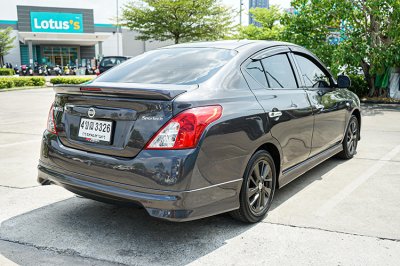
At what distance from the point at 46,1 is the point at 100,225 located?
56351 mm

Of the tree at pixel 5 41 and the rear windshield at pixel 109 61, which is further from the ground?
the tree at pixel 5 41

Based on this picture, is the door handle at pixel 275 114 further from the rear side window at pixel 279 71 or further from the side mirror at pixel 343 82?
the side mirror at pixel 343 82

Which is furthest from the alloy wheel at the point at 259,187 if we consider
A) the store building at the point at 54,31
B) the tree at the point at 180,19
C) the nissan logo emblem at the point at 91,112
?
the store building at the point at 54,31

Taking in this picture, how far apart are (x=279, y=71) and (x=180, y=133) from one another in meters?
1.72

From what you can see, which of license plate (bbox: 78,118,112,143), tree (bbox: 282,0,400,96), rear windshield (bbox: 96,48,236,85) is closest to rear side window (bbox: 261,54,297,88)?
rear windshield (bbox: 96,48,236,85)

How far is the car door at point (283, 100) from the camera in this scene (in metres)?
3.69

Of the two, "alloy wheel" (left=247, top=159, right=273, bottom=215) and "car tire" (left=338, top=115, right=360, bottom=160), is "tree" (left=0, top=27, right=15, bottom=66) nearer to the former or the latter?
"car tire" (left=338, top=115, right=360, bottom=160)

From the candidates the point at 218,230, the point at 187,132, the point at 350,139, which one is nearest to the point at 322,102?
the point at 350,139

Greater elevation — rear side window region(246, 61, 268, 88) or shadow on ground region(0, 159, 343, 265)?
rear side window region(246, 61, 268, 88)

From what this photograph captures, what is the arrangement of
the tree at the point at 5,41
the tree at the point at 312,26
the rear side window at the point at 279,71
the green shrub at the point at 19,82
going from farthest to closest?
1. the tree at the point at 5,41
2. the green shrub at the point at 19,82
3. the tree at the point at 312,26
4. the rear side window at the point at 279,71

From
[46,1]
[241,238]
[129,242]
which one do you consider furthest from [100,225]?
[46,1]

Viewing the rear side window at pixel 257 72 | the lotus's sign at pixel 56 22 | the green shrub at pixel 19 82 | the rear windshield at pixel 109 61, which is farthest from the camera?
the lotus's sign at pixel 56 22

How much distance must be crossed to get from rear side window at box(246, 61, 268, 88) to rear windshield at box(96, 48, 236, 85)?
7.9 inches

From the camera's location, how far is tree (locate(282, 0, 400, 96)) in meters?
13.2
